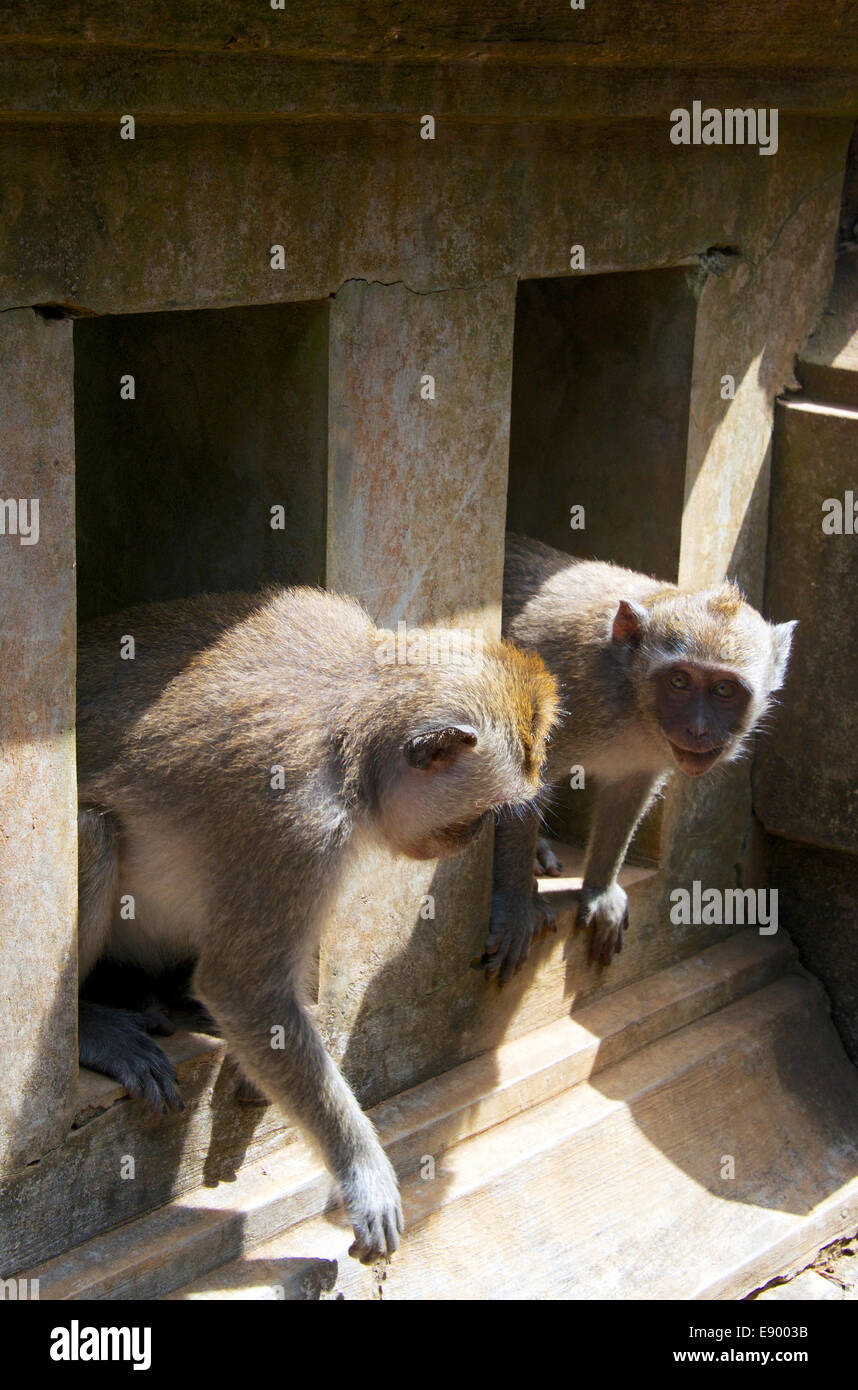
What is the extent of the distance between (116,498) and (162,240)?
1.98 metres

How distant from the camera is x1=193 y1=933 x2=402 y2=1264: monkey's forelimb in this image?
5.26m

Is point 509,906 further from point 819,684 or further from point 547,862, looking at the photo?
point 819,684

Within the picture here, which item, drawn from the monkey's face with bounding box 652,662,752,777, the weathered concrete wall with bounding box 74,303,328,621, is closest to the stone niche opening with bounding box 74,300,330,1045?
the weathered concrete wall with bounding box 74,303,328,621

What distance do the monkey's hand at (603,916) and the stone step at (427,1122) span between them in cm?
35

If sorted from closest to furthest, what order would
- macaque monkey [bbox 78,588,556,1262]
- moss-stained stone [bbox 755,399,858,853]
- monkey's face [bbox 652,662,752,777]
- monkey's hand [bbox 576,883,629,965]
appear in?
macaque monkey [bbox 78,588,556,1262]
monkey's face [bbox 652,662,752,777]
monkey's hand [bbox 576,883,629,965]
moss-stained stone [bbox 755,399,858,853]

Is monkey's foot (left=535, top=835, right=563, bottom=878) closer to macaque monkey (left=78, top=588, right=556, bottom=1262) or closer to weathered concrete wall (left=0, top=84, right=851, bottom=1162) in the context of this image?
weathered concrete wall (left=0, top=84, right=851, bottom=1162)

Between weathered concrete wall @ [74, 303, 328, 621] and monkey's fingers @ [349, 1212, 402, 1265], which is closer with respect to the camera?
monkey's fingers @ [349, 1212, 402, 1265]

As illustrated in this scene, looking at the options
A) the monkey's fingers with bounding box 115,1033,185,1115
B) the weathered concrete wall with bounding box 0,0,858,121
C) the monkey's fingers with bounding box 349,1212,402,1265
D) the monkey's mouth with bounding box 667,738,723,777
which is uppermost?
the weathered concrete wall with bounding box 0,0,858,121

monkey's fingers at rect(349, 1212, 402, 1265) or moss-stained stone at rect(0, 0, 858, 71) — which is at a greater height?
moss-stained stone at rect(0, 0, 858, 71)

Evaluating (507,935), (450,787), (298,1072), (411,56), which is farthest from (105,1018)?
(411,56)

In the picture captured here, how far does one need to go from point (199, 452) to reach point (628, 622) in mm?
1874

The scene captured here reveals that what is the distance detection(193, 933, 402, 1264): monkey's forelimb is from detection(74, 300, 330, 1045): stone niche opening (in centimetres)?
52

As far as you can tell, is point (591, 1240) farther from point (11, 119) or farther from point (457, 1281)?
point (11, 119)

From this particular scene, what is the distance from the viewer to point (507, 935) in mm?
6785
